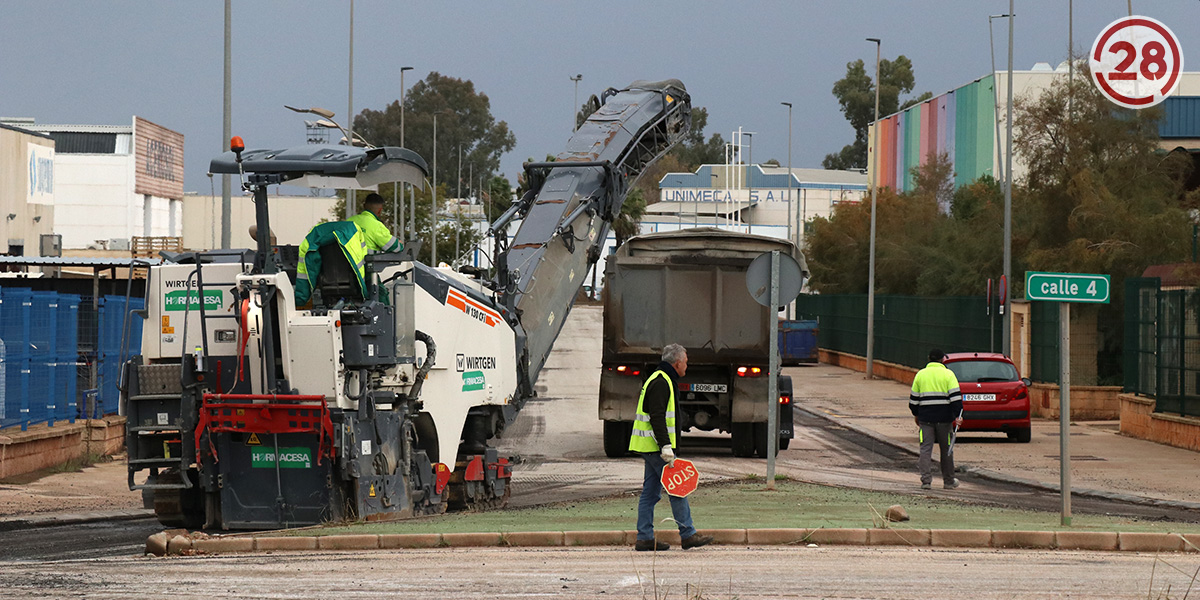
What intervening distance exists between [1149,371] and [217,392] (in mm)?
18589

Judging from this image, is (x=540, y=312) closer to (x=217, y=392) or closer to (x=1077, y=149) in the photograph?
(x=217, y=392)

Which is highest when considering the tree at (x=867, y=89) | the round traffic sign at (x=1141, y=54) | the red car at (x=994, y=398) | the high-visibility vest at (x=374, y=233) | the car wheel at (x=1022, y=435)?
the tree at (x=867, y=89)

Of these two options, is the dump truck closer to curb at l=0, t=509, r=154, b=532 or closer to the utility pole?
curb at l=0, t=509, r=154, b=532

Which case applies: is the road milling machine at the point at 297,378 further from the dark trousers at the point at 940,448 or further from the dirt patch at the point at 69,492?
the dark trousers at the point at 940,448

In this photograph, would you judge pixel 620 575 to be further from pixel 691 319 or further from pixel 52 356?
pixel 52 356

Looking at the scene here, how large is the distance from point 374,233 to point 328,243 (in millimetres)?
486

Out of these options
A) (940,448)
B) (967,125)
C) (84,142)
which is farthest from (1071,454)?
(84,142)

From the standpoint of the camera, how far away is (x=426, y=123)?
114688 millimetres

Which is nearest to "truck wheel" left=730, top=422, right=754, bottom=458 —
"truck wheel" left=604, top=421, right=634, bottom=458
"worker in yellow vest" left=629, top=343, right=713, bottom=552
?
"truck wheel" left=604, top=421, right=634, bottom=458

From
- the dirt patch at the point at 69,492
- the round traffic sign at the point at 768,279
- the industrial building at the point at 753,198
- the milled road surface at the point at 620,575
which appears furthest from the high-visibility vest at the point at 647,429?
the industrial building at the point at 753,198

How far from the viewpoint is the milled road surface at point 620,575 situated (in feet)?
30.0

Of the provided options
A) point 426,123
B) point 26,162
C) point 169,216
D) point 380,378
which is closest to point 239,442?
point 380,378

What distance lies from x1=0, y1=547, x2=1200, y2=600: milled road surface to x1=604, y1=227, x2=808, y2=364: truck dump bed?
9.25 m

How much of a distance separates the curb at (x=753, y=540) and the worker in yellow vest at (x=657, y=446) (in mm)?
430
